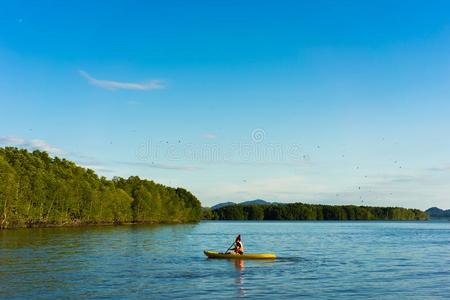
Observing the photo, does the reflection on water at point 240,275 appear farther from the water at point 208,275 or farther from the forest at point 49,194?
the forest at point 49,194

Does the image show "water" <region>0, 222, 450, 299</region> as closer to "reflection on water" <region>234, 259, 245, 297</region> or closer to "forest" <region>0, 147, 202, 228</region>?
"reflection on water" <region>234, 259, 245, 297</region>

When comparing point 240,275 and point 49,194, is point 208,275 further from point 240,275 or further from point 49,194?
point 49,194

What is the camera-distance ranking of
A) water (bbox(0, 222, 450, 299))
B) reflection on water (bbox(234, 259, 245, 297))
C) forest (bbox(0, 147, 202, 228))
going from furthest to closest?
forest (bbox(0, 147, 202, 228)) < reflection on water (bbox(234, 259, 245, 297)) < water (bbox(0, 222, 450, 299))

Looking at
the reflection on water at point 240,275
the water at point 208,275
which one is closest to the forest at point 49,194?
the water at point 208,275

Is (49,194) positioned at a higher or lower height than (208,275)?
higher

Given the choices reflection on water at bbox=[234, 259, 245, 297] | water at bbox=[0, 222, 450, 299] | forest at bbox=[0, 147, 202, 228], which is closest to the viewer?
water at bbox=[0, 222, 450, 299]

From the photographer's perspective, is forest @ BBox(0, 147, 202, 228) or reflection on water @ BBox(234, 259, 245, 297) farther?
forest @ BBox(0, 147, 202, 228)

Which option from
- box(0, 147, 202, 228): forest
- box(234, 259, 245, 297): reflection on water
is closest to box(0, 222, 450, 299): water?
box(234, 259, 245, 297): reflection on water

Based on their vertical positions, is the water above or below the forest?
below

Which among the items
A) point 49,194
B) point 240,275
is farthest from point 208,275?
point 49,194

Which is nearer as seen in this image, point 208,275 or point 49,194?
point 208,275

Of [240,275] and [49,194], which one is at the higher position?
[49,194]

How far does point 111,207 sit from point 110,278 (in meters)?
140

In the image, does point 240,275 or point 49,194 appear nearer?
point 240,275
